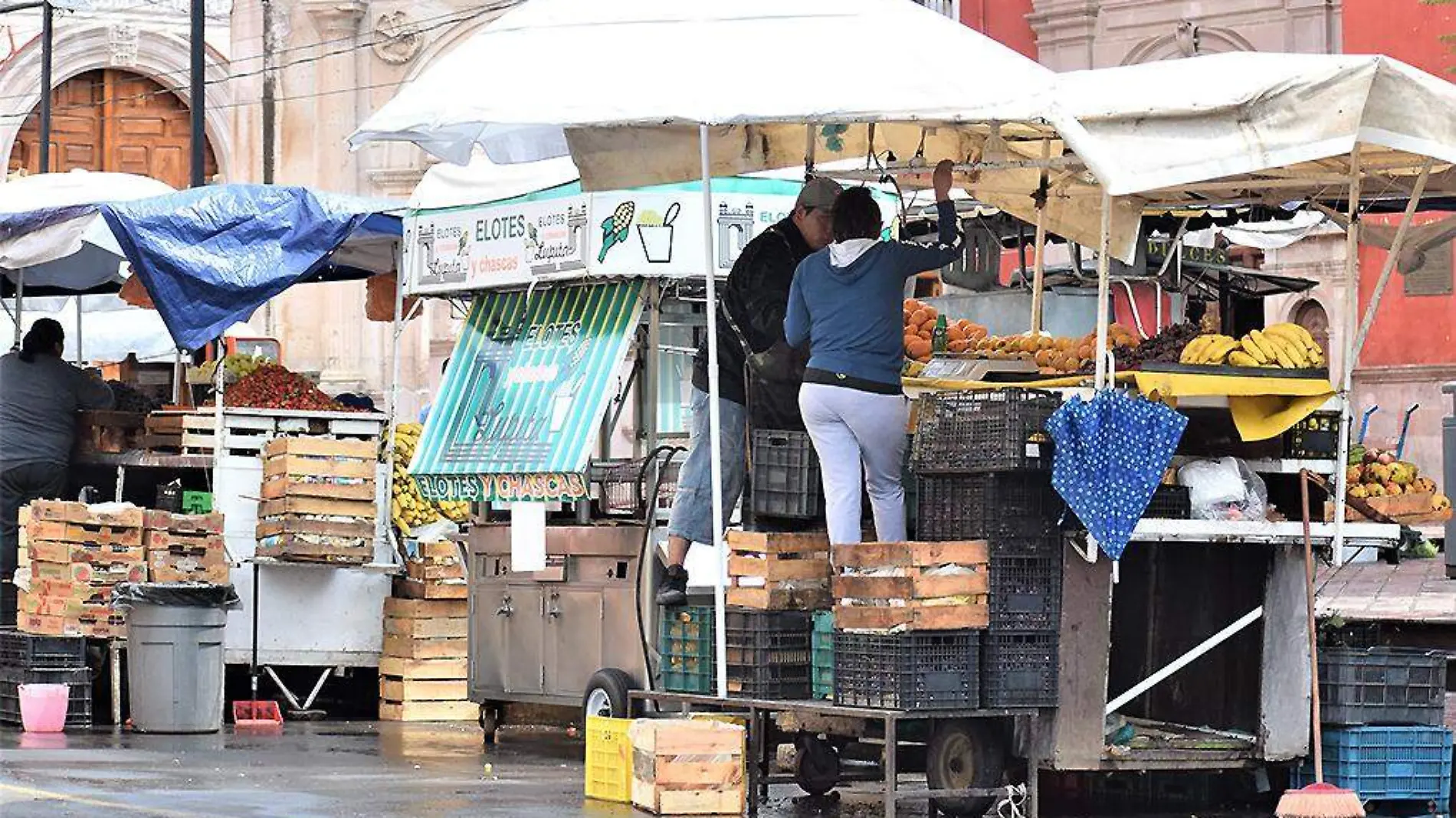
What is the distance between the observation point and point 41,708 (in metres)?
16.2

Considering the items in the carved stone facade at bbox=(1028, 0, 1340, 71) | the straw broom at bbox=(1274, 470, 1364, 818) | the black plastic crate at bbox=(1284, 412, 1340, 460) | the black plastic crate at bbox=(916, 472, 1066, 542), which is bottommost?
the straw broom at bbox=(1274, 470, 1364, 818)

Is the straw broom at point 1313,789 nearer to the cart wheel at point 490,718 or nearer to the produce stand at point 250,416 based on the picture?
the cart wheel at point 490,718

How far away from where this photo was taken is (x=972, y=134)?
42.5 feet

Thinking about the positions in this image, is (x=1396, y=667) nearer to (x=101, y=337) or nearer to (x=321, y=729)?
(x=321, y=729)

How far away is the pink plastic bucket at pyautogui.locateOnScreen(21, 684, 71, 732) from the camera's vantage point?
1620cm

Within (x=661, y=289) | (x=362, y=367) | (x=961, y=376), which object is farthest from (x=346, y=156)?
(x=961, y=376)

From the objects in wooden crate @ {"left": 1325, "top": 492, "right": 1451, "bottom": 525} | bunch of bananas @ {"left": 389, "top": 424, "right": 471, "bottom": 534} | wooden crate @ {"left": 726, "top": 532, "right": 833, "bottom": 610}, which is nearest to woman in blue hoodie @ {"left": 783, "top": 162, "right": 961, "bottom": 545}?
wooden crate @ {"left": 726, "top": 532, "right": 833, "bottom": 610}

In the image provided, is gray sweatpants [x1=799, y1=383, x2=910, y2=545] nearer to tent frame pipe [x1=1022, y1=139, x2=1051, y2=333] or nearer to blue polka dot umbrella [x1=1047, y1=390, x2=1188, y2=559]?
blue polka dot umbrella [x1=1047, y1=390, x2=1188, y2=559]

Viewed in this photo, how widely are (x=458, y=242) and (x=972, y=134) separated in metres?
4.14

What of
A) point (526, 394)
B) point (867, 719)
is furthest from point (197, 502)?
point (867, 719)

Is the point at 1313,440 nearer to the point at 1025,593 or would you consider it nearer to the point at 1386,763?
the point at 1386,763

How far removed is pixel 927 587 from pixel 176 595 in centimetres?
686

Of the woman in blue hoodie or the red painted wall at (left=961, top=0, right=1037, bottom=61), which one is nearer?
the woman in blue hoodie

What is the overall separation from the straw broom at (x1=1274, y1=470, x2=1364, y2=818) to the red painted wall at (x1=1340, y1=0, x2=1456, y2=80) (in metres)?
20.0
